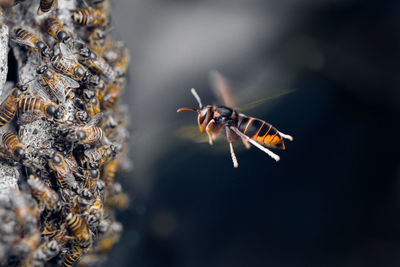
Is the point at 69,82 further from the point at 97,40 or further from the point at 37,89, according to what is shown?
the point at 97,40

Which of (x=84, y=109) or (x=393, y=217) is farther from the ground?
(x=84, y=109)

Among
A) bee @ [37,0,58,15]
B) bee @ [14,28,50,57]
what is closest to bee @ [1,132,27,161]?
bee @ [14,28,50,57]

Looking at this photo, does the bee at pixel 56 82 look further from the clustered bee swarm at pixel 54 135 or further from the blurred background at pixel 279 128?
the blurred background at pixel 279 128

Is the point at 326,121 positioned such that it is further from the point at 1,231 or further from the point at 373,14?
the point at 1,231

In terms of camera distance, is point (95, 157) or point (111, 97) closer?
point (95, 157)

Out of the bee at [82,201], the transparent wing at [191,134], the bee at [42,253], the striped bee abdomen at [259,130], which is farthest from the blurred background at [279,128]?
the bee at [42,253]

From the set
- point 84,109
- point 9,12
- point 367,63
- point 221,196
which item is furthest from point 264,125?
point 9,12

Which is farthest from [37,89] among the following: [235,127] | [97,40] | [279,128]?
[279,128]
